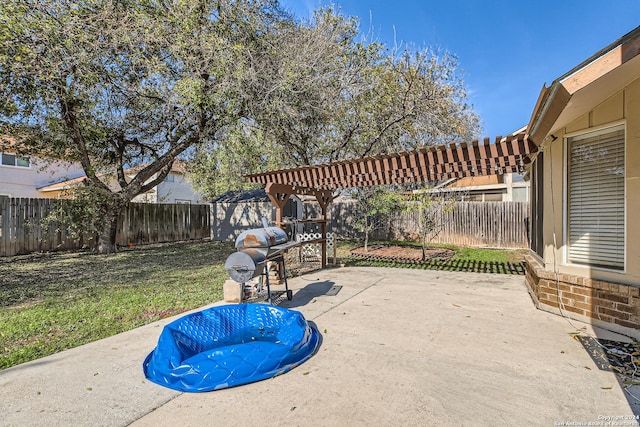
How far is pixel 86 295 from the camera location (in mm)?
5711

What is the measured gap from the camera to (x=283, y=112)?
9594 millimetres

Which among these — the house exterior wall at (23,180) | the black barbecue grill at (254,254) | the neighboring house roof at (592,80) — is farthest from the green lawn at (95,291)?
the house exterior wall at (23,180)

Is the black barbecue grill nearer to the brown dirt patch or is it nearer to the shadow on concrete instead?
the shadow on concrete

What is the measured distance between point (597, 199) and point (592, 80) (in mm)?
1980

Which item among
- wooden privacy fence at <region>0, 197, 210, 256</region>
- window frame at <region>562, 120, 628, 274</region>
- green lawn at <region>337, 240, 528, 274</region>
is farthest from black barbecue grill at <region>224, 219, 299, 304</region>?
wooden privacy fence at <region>0, 197, 210, 256</region>

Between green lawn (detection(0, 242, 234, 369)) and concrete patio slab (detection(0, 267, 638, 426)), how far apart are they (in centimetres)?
51

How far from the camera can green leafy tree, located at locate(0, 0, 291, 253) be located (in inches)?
296

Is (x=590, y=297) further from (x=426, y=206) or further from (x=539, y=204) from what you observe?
(x=426, y=206)

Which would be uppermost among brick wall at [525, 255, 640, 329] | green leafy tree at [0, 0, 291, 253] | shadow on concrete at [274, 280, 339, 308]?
green leafy tree at [0, 0, 291, 253]

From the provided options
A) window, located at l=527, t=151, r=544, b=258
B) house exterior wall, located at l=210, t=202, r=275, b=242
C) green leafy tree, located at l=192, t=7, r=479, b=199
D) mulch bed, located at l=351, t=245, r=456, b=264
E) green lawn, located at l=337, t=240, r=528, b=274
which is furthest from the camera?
house exterior wall, located at l=210, t=202, r=275, b=242

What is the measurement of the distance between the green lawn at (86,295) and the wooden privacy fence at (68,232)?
2.88 feet

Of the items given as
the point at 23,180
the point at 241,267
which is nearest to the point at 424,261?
the point at 241,267

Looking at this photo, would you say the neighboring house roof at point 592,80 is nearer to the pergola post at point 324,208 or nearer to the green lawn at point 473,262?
the green lawn at point 473,262

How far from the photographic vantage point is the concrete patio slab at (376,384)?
231 cm
